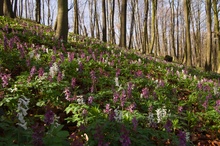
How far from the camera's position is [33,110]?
429 centimetres

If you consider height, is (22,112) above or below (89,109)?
above

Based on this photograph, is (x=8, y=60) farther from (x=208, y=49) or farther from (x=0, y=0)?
(x=208, y=49)

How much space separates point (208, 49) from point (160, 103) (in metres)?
15.4

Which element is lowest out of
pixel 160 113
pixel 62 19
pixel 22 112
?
pixel 160 113

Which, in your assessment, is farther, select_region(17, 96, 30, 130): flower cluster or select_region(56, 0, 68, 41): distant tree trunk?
select_region(56, 0, 68, 41): distant tree trunk


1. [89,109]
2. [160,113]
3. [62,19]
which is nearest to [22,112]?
[89,109]

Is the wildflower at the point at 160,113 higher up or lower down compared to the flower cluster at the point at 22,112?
lower down

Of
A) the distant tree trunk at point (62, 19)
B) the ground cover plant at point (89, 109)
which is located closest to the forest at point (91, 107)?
the ground cover plant at point (89, 109)

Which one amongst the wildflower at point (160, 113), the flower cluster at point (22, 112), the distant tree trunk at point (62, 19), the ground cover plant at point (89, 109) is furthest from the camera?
the distant tree trunk at point (62, 19)

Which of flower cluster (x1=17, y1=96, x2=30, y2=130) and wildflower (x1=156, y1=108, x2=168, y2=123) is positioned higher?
flower cluster (x1=17, y1=96, x2=30, y2=130)

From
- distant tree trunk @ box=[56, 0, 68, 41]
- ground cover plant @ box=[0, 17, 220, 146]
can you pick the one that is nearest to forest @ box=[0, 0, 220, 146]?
ground cover plant @ box=[0, 17, 220, 146]

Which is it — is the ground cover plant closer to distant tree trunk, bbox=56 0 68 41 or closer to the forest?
the forest

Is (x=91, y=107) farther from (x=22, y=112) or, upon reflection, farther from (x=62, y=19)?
(x=62, y=19)

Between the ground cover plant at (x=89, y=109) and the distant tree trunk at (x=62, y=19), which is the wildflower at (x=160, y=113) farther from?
the distant tree trunk at (x=62, y=19)
